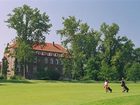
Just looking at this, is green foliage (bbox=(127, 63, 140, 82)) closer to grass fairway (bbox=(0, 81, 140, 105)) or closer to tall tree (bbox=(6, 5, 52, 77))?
tall tree (bbox=(6, 5, 52, 77))

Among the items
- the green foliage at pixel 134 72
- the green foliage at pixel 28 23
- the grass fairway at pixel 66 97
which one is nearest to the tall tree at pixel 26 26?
the green foliage at pixel 28 23

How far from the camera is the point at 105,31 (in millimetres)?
135625

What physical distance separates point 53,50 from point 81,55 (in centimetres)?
5031

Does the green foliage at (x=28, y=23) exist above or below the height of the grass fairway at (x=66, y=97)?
above

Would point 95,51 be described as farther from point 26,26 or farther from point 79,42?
point 26,26

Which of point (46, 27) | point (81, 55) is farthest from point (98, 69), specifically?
point (46, 27)

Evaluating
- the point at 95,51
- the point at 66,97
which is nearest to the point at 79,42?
the point at 95,51

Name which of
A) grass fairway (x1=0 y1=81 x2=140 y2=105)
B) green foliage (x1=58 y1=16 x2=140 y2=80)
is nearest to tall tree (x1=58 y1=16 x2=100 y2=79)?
green foliage (x1=58 y1=16 x2=140 y2=80)

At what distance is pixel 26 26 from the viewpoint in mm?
117375

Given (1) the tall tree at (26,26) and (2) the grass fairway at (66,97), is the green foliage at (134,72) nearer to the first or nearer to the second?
(1) the tall tree at (26,26)

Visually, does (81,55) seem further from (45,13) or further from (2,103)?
(2,103)

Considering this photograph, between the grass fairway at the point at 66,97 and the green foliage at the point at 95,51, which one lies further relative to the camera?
the green foliage at the point at 95,51

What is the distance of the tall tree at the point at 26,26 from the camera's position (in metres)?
116

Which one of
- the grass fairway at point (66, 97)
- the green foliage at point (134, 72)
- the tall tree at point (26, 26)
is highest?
the tall tree at point (26, 26)
